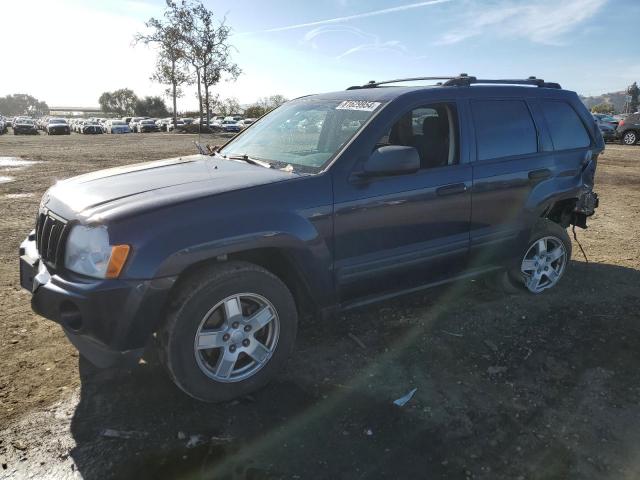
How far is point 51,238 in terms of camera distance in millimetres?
2955

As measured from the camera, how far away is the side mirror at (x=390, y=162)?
10.6ft

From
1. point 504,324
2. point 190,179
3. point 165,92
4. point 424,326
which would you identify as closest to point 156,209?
point 190,179

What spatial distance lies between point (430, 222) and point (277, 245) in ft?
4.29

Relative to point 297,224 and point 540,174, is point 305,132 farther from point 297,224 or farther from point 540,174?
point 540,174

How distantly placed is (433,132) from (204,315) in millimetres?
2358

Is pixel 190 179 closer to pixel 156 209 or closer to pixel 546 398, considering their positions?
pixel 156 209

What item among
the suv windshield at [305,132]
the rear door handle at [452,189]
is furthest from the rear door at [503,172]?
the suv windshield at [305,132]

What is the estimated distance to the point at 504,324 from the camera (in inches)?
164

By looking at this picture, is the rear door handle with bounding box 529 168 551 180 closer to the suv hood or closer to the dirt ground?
the dirt ground

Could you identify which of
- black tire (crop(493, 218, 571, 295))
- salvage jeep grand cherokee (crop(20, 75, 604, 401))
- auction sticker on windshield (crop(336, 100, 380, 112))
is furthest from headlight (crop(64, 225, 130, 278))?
black tire (crop(493, 218, 571, 295))

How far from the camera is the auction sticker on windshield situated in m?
3.63

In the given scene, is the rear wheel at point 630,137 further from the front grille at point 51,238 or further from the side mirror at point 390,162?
the front grille at point 51,238

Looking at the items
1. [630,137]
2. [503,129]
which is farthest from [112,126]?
[503,129]

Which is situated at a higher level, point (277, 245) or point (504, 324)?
→ point (277, 245)
